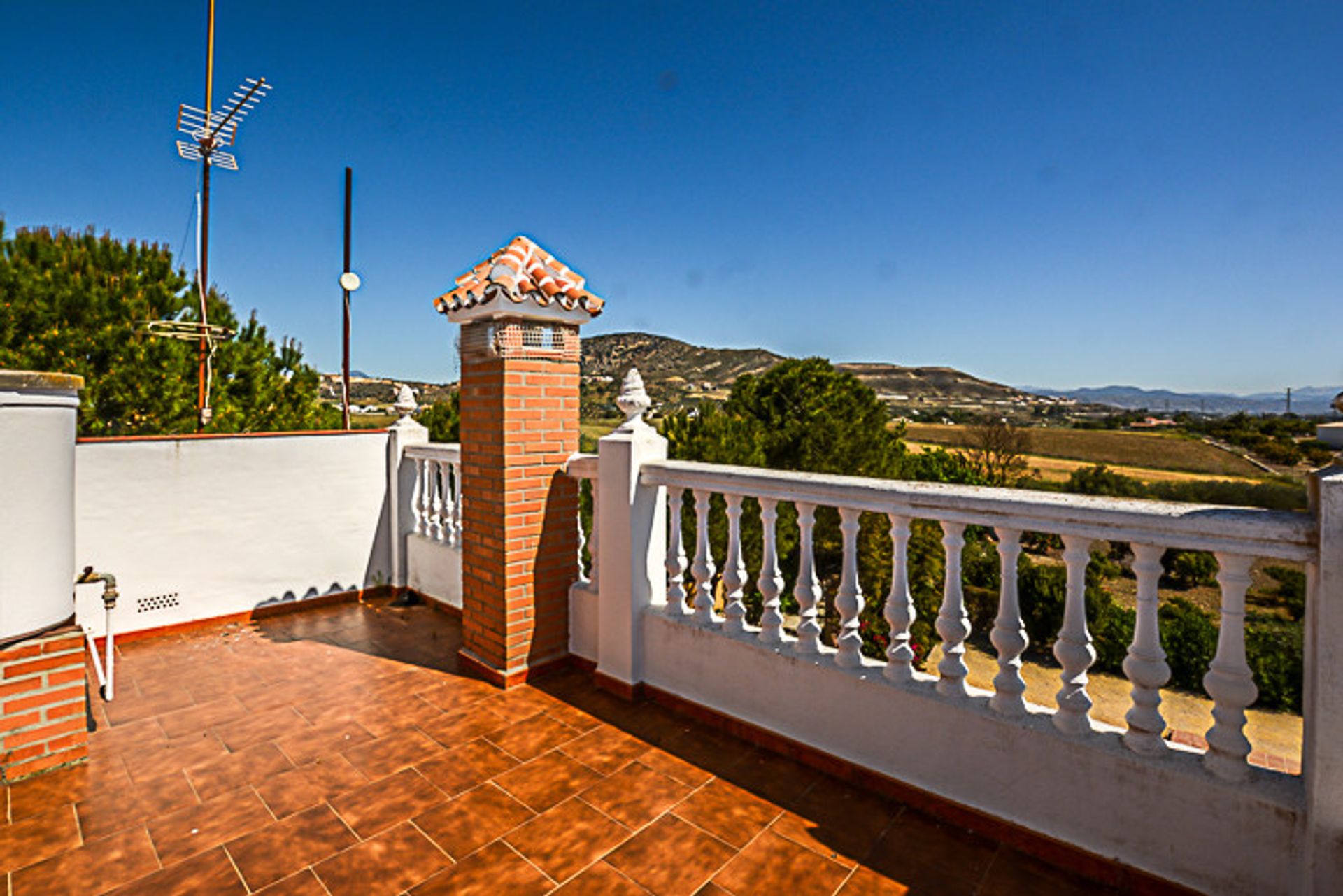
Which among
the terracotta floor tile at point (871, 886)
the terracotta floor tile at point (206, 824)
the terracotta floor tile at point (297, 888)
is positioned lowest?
the terracotta floor tile at point (206, 824)

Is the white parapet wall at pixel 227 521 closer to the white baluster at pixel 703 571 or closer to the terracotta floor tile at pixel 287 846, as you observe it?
the terracotta floor tile at pixel 287 846

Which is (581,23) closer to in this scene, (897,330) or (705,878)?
(705,878)

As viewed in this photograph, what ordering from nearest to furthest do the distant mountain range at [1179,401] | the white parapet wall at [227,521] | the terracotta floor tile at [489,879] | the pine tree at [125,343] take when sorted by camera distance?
the terracotta floor tile at [489,879] < the white parapet wall at [227,521] < the pine tree at [125,343] < the distant mountain range at [1179,401]

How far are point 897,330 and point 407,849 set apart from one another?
43926 millimetres

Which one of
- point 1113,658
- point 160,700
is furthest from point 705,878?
point 1113,658

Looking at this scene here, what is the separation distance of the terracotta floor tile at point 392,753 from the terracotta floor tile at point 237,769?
27 centimetres

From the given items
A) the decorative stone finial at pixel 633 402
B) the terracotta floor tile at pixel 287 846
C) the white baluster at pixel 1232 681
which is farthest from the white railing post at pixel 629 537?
the white baluster at pixel 1232 681

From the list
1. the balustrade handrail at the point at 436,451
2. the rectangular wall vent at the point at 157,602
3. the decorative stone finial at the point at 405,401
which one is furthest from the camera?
the decorative stone finial at the point at 405,401

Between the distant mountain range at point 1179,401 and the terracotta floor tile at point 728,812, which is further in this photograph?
the distant mountain range at point 1179,401

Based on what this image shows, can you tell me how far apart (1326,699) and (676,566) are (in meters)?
2.31

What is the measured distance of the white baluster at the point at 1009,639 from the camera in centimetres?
207

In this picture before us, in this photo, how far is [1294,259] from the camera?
3059 cm

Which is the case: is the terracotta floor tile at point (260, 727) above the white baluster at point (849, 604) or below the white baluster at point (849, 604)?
below

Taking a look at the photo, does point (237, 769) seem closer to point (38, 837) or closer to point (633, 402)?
point (38, 837)
